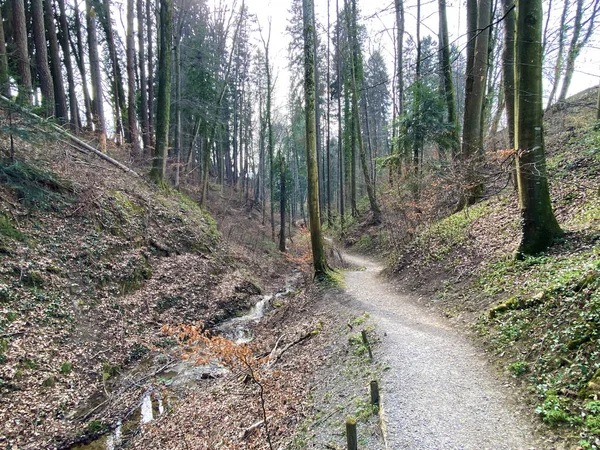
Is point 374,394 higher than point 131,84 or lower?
lower

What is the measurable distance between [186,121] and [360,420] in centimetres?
2707

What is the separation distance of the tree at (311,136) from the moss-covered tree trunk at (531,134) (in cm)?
532

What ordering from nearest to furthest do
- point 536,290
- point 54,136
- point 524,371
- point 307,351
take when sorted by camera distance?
point 524,371 → point 536,290 → point 307,351 → point 54,136

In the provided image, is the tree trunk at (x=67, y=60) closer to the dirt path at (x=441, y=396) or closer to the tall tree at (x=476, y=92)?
the tall tree at (x=476, y=92)

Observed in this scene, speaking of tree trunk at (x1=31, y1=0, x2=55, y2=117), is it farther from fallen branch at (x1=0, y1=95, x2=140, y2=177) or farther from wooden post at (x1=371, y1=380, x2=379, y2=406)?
wooden post at (x1=371, y1=380, x2=379, y2=406)

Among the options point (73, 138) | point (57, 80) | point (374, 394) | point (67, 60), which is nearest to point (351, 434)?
point (374, 394)

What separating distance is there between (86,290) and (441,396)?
8411 mm

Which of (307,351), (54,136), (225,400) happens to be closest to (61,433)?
(225,400)

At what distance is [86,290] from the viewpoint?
26.8ft

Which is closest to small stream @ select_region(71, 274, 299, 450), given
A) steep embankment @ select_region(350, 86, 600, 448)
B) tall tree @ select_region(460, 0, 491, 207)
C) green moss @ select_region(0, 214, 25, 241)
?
steep embankment @ select_region(350, 86, 600, 448)

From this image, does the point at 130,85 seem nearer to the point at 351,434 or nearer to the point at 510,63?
the point at 510,63

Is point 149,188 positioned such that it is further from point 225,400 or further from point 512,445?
point 512,445

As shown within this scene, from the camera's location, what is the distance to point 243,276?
46.4 ft

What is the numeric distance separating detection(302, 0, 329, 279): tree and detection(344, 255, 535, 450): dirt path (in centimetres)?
462
